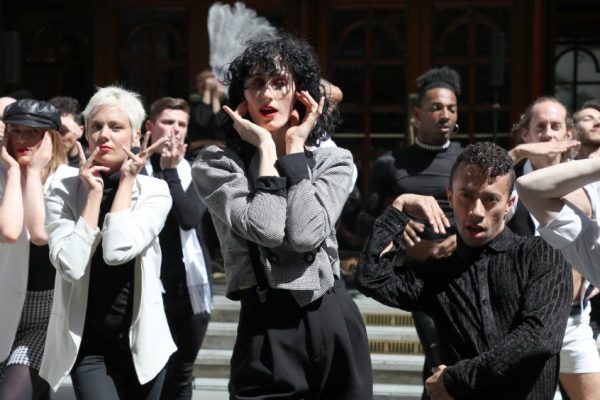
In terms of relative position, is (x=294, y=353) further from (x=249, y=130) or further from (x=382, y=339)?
(x=382, y=339)

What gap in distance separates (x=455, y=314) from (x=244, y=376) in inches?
29.4

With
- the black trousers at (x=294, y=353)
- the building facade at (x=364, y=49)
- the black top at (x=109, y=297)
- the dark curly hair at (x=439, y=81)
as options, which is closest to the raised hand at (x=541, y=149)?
the dark curly hair at (x=439, y=81)

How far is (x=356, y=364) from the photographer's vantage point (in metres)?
4.21

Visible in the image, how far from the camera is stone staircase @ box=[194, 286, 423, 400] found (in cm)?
823

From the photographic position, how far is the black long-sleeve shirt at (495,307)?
13.0 feet

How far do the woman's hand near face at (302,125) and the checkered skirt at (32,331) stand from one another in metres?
1.79

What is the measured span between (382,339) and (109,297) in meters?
3.78

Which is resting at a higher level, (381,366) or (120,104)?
(120,104)

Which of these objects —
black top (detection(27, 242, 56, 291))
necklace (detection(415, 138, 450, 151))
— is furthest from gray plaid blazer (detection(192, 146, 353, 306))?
necklace (detection(415, 138, 450, 151))

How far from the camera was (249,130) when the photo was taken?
14.1 ft

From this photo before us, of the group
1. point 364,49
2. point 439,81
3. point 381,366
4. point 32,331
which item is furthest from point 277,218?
point 364,49

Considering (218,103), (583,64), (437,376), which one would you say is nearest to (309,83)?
(437,376)

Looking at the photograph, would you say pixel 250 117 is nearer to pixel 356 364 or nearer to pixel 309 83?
pixel 309 83

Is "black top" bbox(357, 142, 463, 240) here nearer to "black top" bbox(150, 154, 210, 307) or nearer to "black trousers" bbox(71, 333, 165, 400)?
"black top" bbox(150, 154, 210, 307)
